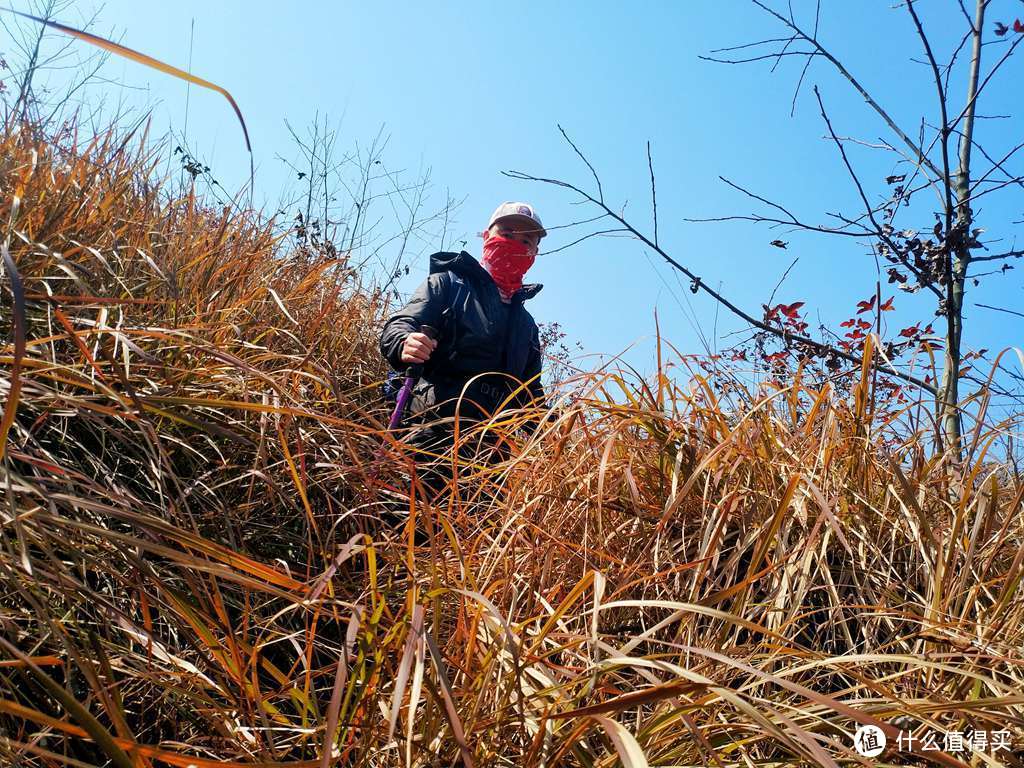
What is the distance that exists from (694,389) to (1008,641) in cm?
85

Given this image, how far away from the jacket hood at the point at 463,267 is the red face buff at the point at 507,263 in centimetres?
4

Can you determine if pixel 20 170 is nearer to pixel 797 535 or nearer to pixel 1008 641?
pixel 797 535

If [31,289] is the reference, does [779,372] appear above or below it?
above

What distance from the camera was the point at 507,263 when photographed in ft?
11.7

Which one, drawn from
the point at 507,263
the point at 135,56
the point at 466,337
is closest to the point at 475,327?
the point at 466,337

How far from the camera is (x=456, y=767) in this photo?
43.4 inches

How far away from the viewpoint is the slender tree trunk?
232cm

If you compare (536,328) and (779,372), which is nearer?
(779,372)

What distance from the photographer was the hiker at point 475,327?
3.14m

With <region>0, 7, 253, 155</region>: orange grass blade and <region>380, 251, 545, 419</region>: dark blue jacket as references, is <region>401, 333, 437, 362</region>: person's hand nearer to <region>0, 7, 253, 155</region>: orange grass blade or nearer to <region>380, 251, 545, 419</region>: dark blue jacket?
<region>380, 251, 545, 419</region>: dark blue jacket

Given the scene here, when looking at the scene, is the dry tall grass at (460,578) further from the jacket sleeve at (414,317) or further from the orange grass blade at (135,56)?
the jacket sleeve at (414,317)

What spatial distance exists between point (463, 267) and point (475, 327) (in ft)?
1.18

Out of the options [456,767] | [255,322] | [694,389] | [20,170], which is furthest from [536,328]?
[456,767]

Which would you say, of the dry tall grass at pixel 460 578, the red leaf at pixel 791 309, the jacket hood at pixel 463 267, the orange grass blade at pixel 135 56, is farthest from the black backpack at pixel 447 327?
the orange grass blade at pixel 135 56
